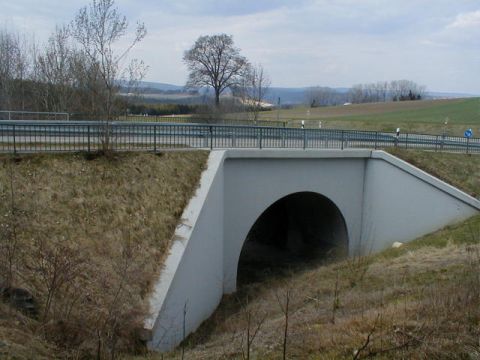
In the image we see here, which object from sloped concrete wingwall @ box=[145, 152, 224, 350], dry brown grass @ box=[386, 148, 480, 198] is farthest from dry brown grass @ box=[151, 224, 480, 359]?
dry brown grass @ box=[386, 148, 480, 198]

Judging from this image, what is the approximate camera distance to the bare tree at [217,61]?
4541cm

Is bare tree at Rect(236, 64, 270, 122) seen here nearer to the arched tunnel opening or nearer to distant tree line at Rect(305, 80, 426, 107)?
the arched tunnel opening

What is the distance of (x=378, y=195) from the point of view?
17.9 metres

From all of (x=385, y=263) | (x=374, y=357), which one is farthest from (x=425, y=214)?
(x=374, y=357)

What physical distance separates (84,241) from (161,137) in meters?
5.92

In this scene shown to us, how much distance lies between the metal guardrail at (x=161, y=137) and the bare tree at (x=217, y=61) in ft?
92.1

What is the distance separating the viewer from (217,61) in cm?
4578

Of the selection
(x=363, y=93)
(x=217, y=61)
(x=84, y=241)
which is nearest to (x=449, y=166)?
(x=84, y=241)

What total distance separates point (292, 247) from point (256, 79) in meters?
22.1

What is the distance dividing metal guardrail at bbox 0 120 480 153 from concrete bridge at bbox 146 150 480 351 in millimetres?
728

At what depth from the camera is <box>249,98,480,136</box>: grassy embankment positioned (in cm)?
3994

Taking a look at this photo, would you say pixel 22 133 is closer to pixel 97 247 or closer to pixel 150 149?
pixel 150 149

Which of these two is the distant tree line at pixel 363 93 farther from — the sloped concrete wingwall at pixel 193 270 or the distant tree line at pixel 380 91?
the sloped concrete wingwall at pixel 193 270

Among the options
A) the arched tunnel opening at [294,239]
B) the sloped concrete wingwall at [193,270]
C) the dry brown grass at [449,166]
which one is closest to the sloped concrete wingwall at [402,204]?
the dry brown grass at [449,166]
